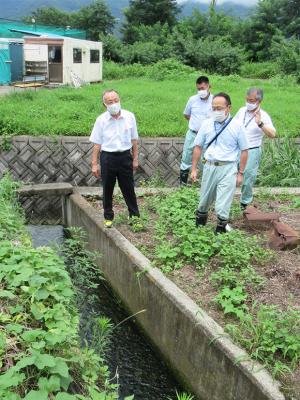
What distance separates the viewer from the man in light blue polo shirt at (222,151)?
525 centimetres

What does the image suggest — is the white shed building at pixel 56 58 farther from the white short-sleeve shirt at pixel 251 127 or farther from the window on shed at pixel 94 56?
the white short-sleeve shirt at pixel 251 127

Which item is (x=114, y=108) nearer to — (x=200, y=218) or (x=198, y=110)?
(x=200, y=218)

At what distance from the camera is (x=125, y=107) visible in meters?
12.6

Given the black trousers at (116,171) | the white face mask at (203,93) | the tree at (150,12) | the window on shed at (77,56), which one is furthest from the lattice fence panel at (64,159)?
the tree at (150,12)

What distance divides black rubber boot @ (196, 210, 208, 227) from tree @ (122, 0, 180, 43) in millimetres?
33607

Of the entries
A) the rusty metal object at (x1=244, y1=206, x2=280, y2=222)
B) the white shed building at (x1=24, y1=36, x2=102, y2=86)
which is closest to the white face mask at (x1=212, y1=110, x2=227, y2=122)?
the rusty metal object at (x1=244, y1=206, x2=280, y2=222)

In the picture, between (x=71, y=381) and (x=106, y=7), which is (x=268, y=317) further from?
(x=106, y=7)

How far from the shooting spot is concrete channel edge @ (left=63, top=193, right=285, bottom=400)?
3.47 metres

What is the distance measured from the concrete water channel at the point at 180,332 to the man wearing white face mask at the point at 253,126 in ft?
6.88

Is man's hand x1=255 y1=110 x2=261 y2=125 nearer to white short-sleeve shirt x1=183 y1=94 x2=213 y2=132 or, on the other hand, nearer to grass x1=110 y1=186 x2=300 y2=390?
white short-sleeve shirt x1=183 y1=94 x2=213 y2=132

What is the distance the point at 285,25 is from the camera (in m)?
32.6

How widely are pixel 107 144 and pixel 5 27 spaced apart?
76.4ft

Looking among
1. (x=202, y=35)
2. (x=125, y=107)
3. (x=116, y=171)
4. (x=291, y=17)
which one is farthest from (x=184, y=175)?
(x=291, y=17)

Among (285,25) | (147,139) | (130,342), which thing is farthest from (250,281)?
(285,25)
